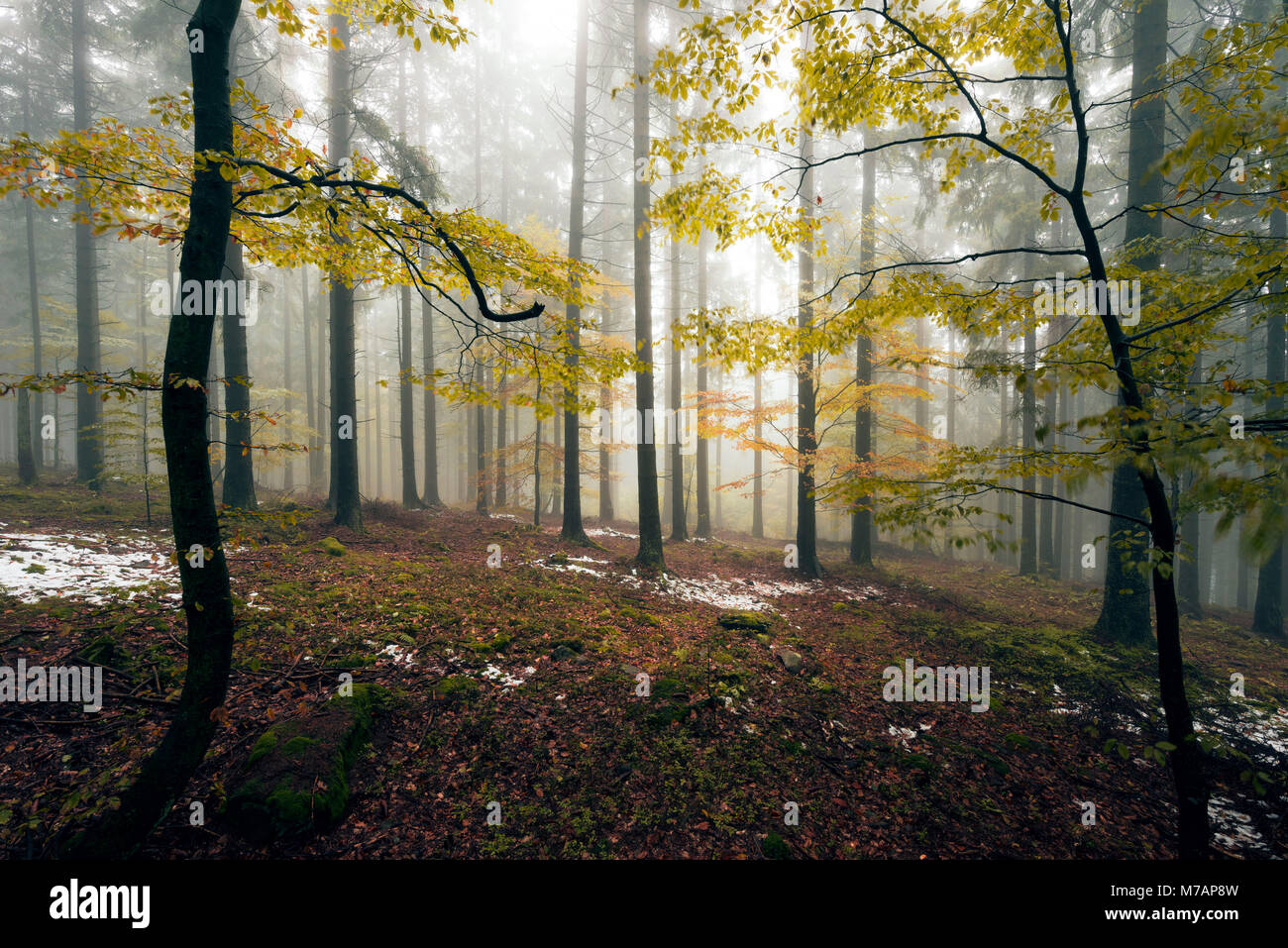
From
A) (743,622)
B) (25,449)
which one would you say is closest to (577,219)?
(743,622)

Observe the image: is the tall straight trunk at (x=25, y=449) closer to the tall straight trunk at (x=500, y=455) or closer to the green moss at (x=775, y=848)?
the tall straight trunk at (x=500, y=455)

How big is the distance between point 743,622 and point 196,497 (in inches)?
274

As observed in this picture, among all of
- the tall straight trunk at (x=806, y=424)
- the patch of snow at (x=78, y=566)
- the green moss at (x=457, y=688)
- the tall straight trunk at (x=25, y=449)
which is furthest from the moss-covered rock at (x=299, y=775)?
the tall straight trunk at (x=25, y=449)

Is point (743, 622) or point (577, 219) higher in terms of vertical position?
point (577, 219)

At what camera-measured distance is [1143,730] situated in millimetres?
5633

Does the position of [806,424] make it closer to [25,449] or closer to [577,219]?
[577,219]

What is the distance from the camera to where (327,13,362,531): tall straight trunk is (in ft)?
34.6

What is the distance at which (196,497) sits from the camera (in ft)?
11.0

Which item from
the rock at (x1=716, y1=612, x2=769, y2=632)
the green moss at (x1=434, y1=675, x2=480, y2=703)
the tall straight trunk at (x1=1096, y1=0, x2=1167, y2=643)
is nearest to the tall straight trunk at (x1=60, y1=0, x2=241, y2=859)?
the green moss at (x1=434, y1=675, x2=480, y2=703)

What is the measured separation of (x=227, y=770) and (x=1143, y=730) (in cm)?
969
